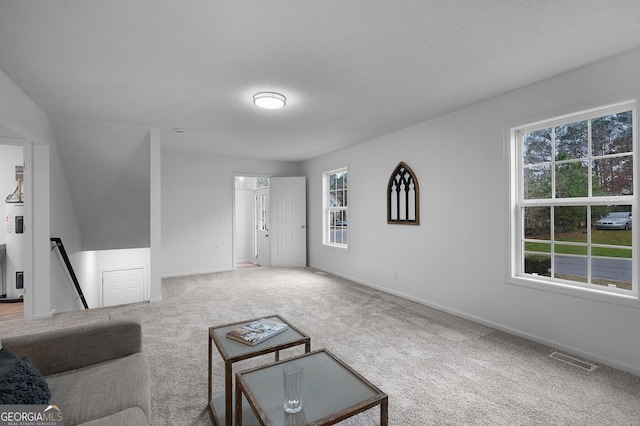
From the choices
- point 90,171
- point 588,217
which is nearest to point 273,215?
point 90,171

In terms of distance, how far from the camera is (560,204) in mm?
2893

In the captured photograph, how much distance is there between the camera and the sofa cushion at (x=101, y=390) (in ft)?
4.43

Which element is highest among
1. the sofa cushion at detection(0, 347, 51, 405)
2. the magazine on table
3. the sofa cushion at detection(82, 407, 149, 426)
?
the sofa cushion at detection(0, 347, 51, 405)

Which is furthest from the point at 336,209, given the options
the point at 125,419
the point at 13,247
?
the point at 13,247

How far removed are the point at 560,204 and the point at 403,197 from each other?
6.22 ft

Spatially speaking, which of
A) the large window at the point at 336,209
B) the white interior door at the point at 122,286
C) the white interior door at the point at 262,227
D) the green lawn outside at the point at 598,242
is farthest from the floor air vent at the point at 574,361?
the white interior door at the point at 122,286

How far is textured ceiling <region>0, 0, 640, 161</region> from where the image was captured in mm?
1867

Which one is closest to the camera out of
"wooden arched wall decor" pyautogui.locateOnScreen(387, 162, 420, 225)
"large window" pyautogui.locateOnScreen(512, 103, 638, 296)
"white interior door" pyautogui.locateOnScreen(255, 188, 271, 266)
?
"large window" pyautogui.locateOnScreen(512, 103, 638, 296)

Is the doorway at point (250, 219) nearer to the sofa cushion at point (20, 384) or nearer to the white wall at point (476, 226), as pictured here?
the white wall at point (476, 226)

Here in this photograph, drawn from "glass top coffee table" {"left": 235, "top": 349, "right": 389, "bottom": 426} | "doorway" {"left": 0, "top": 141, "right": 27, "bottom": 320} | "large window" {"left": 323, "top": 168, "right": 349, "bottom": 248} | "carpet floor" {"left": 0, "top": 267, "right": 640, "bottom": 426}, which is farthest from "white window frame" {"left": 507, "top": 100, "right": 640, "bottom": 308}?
"doorway" {"left": 0, "top": 141, "right": 27, "bottom": 320}

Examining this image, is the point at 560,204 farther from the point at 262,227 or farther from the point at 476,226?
the point at 262,227

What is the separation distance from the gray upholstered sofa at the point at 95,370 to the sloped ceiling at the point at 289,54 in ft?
6.32

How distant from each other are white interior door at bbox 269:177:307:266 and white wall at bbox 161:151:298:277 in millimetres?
833

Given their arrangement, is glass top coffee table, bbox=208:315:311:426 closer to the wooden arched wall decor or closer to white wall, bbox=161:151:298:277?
the wooden arched wall decor
